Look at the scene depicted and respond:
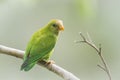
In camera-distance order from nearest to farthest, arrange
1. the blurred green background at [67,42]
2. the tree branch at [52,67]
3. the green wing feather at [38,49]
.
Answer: the tree branch at [52,67] → the green wing feather at [38,49] → the blurred green background at [67,42]

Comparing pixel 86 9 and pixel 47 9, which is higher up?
pixel 86 9

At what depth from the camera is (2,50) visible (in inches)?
50.5

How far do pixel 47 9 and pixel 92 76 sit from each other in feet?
1.61

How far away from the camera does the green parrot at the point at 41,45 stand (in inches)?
54.3

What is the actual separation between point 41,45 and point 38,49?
1.0 inches

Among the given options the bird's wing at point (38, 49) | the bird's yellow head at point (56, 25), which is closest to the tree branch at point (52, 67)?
the bird's wing at point (38, 49)

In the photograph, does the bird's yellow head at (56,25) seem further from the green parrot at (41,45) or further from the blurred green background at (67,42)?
the blurred green background at (67,42)

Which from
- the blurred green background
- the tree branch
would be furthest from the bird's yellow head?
the blurred green background

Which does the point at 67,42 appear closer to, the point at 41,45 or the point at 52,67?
the point at 41,45

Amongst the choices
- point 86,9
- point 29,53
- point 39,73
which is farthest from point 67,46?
point 86,9

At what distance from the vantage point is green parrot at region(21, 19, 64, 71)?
54.3 inches

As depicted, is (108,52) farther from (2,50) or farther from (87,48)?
(2,50)

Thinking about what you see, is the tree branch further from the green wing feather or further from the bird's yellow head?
the bird's yellow head

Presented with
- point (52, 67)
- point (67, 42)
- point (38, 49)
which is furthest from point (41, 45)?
point (67, 42)
